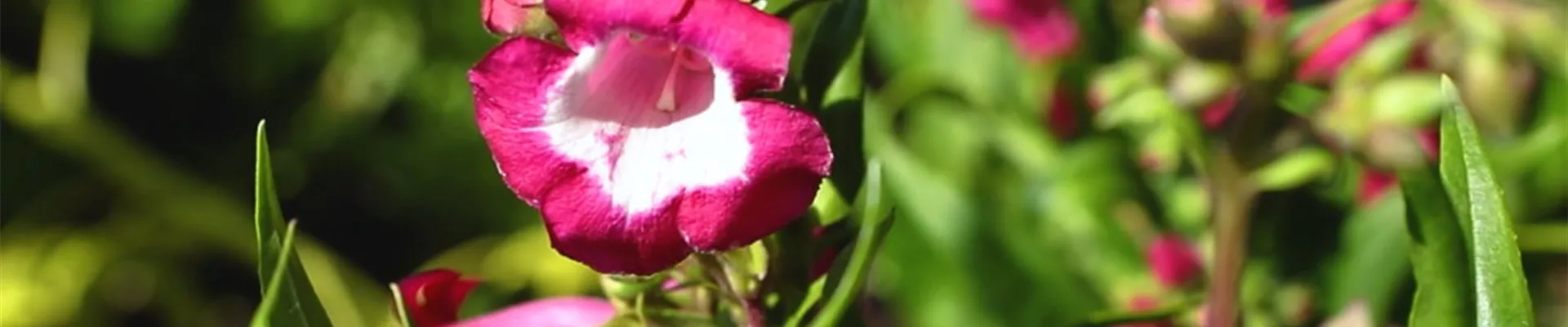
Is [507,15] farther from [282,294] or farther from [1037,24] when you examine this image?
[1037,24]

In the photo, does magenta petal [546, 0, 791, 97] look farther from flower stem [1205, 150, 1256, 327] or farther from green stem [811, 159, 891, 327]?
flower stem [1205, 150, 1256, 327]

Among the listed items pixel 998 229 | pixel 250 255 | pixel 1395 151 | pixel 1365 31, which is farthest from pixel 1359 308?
pixel 250 255

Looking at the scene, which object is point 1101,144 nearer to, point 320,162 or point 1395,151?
point 1395,151

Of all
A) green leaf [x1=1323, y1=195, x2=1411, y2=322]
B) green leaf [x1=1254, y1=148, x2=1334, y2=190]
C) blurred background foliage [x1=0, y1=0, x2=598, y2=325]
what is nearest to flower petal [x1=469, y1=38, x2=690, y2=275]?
green leaf [x1=1254, y1=148, x2=1334, y2=190]

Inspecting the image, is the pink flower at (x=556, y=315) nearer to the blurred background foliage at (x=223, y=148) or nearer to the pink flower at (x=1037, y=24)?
the pink flower at (x=1037, y=24)

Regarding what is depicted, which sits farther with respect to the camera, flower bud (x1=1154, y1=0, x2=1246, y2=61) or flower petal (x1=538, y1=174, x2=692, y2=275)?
flower bud (x1=1154, y1=0, x2=1246, y2=61)

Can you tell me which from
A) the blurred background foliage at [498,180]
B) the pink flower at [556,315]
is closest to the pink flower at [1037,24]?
the blurred background foliage at [498,180]

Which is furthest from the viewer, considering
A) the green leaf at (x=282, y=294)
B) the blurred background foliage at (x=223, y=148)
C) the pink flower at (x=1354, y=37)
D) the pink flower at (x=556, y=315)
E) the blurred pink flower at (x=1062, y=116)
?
the blurred background foliage at (x=223, y=148)
